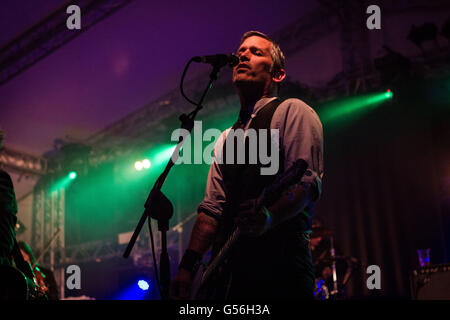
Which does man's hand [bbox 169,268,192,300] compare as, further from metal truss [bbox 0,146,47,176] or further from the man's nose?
metal truss [bbox 0,146,47,176]

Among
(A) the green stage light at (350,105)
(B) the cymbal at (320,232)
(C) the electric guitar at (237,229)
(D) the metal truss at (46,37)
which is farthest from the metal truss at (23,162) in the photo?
(C) the electric guitar at (237,229)

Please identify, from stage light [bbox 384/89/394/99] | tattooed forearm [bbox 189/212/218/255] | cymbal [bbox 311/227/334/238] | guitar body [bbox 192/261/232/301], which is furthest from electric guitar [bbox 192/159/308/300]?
stage light [bbox 384/89/394/99]

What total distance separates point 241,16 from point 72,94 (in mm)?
4366

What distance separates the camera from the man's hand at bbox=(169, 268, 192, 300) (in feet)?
6.54

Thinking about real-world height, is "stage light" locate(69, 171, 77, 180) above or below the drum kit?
above

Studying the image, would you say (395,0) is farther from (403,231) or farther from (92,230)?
(92,230)

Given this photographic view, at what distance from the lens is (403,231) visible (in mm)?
9211

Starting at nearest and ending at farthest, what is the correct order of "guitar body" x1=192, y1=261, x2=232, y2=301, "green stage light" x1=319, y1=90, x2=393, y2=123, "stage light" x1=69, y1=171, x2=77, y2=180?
"guitar body" x1=192, y1=261, x2=232, y2=301 → "green stage light" x1=319, y1=90, x2=393, y2=123 → "stage light" x1=69, y1=171, x2=77, y2=180

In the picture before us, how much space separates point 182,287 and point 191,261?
5.0 inches

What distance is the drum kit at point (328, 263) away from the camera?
24.8ft

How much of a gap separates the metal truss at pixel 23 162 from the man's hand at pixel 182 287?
11.3 metres

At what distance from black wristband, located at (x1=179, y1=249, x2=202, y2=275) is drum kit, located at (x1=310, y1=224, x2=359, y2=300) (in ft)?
18.1

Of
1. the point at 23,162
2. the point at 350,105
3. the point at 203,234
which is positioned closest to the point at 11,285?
the point at 203,234

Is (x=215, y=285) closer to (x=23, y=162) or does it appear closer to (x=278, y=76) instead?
(x=278, y=76)
